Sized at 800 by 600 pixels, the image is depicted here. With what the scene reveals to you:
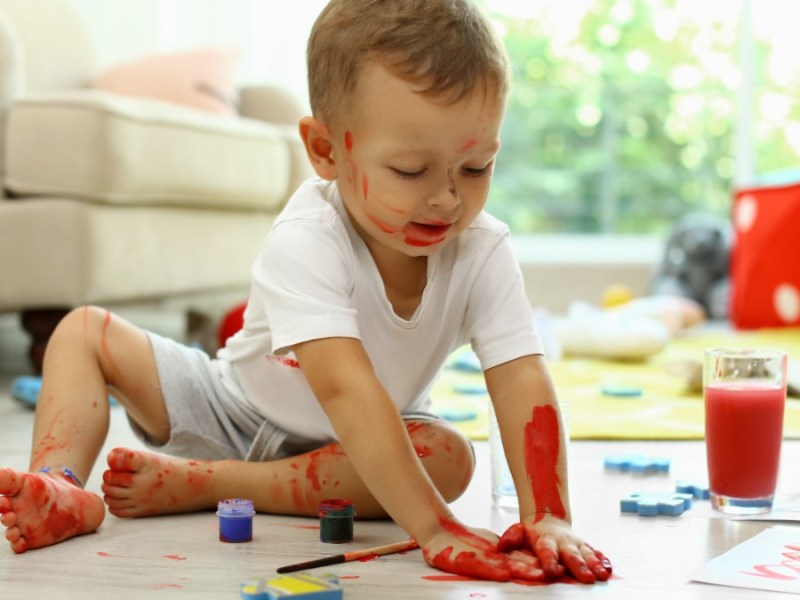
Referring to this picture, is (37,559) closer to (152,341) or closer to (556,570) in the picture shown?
(152,341)

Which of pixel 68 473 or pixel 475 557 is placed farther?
pixel 68 473

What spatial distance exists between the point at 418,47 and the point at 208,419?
0.48 m

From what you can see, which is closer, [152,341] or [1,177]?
[152,341]

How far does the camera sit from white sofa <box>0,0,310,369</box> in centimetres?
201

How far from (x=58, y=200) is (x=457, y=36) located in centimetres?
124

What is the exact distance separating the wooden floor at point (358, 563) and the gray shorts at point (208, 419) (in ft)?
0.30

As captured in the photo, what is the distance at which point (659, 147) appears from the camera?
148 inches

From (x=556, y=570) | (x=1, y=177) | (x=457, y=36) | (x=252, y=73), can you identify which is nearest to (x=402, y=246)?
(x=457, y=36)

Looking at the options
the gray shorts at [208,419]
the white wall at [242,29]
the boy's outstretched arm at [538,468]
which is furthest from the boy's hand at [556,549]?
the white wall at [242,29]

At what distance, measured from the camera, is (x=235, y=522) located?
40.5 inches

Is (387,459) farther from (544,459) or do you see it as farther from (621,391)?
(621,391)

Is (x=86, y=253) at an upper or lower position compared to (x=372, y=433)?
upper

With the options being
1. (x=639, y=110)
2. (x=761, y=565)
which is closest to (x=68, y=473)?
(x=761, y=565)

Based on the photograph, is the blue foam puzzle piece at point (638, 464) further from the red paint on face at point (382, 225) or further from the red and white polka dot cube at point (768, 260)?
the red and white polka dot cube at point (768, 260)
